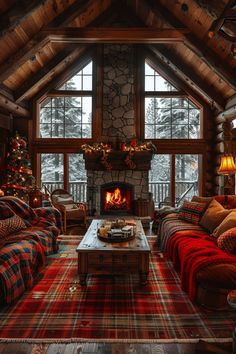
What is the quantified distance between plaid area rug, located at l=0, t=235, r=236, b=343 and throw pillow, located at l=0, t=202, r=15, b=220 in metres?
1.04

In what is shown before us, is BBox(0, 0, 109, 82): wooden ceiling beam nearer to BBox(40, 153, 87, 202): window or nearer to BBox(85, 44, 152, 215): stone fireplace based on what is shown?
BBox(85, 44, 152, 215): stone fireplace

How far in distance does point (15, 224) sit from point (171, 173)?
17.1ft

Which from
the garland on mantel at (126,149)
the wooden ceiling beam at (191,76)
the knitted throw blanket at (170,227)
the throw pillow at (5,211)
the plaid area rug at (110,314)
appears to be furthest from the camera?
the garland on mantel at (126,149)

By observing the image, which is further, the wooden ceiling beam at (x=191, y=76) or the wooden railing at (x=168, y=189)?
the wooden railing at (x=168, y=189)

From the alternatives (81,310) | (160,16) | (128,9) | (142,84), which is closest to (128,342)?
(81,310)

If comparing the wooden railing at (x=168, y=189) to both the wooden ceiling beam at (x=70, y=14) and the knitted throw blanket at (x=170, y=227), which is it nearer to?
the knitted throw blanket at (x=170, y=227)

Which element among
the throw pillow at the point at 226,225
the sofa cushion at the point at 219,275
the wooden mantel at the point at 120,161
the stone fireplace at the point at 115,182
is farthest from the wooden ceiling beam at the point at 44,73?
the sofa cushion at the point at 219,275

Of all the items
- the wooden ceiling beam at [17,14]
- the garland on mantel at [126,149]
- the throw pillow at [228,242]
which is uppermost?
the wooden ceiling beam at [17,14]

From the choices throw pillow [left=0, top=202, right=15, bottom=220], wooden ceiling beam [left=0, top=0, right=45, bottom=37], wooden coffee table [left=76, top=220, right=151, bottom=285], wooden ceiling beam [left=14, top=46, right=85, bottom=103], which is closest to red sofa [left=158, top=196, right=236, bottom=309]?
wooden coffee table [left=76, top=220, right=151, bottom=285]

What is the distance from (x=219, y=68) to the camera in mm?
5758

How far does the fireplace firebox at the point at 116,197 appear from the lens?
25.2 feet

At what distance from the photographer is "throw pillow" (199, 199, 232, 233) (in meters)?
4.00

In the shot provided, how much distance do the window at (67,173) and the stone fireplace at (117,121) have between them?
47 cm

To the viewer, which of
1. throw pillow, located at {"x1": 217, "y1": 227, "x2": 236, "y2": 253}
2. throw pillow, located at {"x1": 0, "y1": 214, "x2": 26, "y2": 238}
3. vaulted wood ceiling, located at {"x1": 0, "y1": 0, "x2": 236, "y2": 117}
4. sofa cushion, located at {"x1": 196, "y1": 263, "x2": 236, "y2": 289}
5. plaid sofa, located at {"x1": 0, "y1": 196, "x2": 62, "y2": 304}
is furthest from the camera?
vaulted wood ceiling, located at {"x1": 0, "y1": 0, "x2": 236, "y2": 117}
